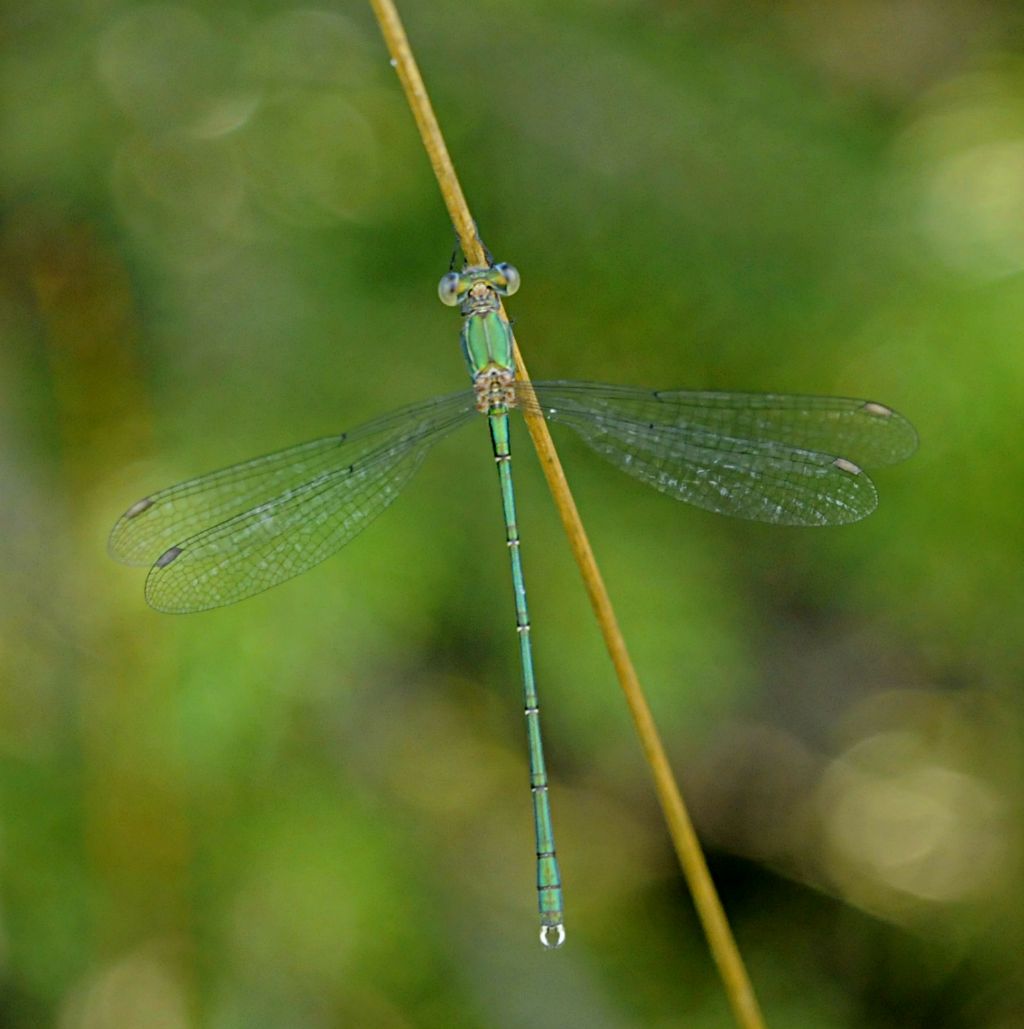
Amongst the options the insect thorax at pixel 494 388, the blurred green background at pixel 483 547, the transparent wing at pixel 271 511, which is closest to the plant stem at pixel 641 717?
the insect thorax at pixel 494 388

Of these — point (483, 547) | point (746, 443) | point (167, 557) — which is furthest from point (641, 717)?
point (483, 547)

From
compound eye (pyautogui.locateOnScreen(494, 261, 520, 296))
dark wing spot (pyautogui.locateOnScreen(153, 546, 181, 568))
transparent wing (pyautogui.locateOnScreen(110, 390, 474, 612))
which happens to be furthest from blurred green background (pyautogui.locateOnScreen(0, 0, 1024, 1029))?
compound eye (pyautogui.locateOnScreen(494, 261, 520, 296))

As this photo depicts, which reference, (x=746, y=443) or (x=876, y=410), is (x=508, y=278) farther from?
(x=876, y=410)

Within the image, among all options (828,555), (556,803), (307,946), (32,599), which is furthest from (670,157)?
(307,946)

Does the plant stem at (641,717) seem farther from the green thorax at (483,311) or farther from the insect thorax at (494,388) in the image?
the insect thorax at (494,388)

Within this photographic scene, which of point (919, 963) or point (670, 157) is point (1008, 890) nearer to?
point (919, 963)
